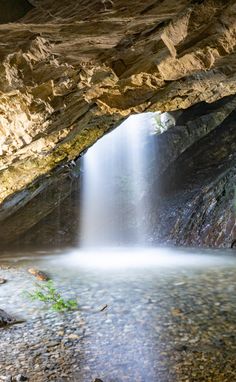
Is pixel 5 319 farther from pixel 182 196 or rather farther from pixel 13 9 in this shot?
pixel 182 196

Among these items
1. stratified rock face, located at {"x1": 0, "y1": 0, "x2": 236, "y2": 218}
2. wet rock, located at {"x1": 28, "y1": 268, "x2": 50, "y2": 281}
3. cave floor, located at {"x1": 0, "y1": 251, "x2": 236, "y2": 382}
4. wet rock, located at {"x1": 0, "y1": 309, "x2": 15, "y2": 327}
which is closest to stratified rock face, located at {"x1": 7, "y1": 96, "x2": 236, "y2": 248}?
wet rock, located at {"x1": 28, "y1": 268, "x2": 50, "y2": 281}

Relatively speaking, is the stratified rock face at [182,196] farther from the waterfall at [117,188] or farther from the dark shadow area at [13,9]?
the dark shadow area at [13,9]

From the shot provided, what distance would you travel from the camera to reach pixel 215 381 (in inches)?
142

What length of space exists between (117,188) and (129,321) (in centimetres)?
1434

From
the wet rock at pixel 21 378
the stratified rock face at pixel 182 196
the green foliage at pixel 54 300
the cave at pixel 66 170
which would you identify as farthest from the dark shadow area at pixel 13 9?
the stratified rock face at pixel 182 196

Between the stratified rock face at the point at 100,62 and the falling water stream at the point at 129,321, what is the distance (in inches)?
151

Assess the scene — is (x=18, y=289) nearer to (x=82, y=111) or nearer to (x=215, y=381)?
(x=82, y=111)

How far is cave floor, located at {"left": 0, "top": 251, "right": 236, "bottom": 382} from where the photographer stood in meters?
3.91

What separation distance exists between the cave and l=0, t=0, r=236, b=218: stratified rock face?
0.07ft

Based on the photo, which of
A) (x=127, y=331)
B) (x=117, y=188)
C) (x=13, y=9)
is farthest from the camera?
(x=117, y=188)

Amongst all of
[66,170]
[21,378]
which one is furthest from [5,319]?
[66,170]

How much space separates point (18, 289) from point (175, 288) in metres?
3.54

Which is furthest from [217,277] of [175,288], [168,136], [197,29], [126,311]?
[168,136]

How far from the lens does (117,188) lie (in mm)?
19688
